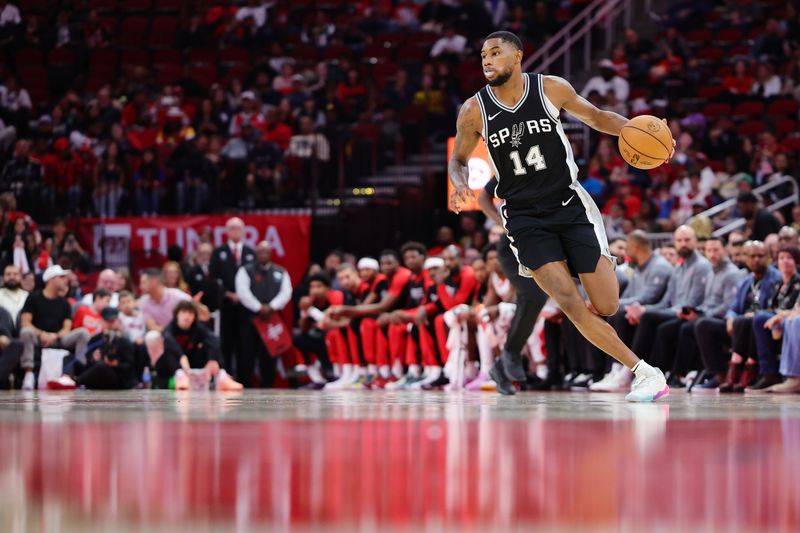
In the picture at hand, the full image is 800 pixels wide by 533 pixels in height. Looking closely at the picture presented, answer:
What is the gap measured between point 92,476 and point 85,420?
7.16 feet

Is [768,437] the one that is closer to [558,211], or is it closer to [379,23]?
[558,211]

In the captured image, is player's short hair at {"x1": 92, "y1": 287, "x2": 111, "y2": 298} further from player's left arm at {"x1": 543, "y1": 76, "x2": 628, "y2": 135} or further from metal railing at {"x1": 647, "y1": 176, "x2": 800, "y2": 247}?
player's left arm at {"x1": 543, "y1": 76, "x2": 628, "y2": 135}

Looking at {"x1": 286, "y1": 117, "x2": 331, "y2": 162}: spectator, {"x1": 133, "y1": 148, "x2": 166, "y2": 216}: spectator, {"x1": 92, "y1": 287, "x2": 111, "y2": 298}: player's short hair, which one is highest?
{"x1": 286, "y1": 117, "x2": 331, "y2": 162}: spectator

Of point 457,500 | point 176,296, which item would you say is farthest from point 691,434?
point 176,296

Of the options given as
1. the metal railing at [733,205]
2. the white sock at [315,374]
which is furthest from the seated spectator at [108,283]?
the metal railing at [733,205]

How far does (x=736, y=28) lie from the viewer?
62.4 feet

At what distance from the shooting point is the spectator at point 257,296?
14.1 meters

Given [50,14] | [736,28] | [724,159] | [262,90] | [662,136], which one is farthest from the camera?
[50,14]

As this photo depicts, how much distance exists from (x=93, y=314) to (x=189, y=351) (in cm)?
145

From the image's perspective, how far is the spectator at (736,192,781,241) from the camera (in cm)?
1220

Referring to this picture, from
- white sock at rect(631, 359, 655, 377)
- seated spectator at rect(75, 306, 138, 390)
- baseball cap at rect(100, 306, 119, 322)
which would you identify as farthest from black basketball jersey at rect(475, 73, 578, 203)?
baseball cap at rect(100, 306, 119, 322)

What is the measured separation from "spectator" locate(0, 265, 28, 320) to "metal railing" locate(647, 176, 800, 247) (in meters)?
6.90

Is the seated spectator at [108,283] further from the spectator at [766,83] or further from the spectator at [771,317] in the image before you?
the spectator at [766,83]

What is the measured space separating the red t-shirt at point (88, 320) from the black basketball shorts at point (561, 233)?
7245mm
